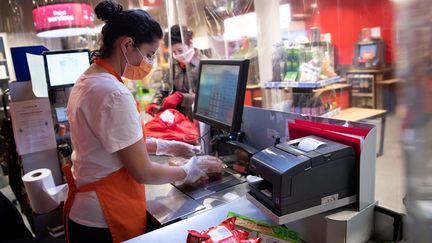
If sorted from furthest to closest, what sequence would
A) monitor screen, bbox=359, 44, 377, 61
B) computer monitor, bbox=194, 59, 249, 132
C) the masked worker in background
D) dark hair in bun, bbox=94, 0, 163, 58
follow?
monitor screen, bbox=359, 44, 377, 61, the masked worker in background, computer monitor, bbox=194, 59, 249, 132, dark hair in bun, bbox=94, 0, 163, 58

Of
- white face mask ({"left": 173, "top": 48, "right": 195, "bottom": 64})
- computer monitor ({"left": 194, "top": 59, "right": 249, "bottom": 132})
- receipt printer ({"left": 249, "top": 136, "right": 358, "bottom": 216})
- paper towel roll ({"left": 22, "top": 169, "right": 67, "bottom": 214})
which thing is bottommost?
paper towel roll ({"left": 22, "top": 169, "right": 67, "bottom": 214})

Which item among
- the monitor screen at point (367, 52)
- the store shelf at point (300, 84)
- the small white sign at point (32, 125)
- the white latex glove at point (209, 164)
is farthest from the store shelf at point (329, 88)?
the small white sign at point (32, 125)

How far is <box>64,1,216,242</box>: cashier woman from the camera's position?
1.13 metres

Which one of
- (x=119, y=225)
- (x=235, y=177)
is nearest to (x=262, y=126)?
(x=235, y=177)

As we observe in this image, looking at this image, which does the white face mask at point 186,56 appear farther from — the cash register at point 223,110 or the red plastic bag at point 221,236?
the red plastic bag at point 221,236

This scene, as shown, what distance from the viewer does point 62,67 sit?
251 cm

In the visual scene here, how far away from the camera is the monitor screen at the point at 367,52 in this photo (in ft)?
15.9

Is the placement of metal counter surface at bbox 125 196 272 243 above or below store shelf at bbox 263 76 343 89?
below

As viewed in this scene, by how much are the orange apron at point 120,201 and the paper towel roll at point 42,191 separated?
1007 millimetres

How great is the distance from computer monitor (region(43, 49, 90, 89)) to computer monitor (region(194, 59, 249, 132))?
1.25m

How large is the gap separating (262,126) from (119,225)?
754 mm

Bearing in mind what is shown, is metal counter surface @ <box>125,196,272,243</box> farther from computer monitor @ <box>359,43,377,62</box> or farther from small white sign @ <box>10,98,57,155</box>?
computer monitor @ <box>359,43,377,62</box>

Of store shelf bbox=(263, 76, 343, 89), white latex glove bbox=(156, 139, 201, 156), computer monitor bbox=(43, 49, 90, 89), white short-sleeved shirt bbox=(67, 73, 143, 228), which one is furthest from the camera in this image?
store shelf bbox=(263, 76, 343, 89)

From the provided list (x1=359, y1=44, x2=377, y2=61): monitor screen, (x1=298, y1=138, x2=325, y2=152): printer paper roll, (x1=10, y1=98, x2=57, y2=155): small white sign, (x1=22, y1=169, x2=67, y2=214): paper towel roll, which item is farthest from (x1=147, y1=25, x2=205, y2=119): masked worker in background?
(x1=359, y1=44, x2=377, y2=61): monitor screen
